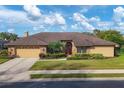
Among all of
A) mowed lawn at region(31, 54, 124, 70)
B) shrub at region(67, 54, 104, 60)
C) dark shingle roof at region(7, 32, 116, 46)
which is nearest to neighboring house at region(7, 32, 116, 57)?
dark shingle roof at region(7, 32, 116, 46)

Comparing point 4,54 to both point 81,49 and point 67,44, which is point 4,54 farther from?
point 81,49

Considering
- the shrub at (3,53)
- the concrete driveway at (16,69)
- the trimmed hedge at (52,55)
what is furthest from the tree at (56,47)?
the shrub at (3,53)

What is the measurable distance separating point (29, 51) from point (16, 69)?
288 inches

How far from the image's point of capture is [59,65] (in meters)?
29.9

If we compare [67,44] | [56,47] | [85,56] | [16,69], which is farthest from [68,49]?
[16,69]

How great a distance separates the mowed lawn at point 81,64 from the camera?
2838cm

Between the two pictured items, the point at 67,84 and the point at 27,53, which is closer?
the point at 67,84

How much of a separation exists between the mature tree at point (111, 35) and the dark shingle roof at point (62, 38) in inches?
24.9

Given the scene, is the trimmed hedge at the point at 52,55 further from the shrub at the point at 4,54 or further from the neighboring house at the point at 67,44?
the shrub at the point at 4,54

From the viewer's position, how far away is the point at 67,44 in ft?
116

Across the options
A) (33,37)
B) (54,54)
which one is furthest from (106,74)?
(33,37)

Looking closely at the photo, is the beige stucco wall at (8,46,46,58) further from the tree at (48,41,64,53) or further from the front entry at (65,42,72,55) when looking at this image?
the front entry at (65,42,72,55)

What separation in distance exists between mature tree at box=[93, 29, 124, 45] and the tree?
141 inches
